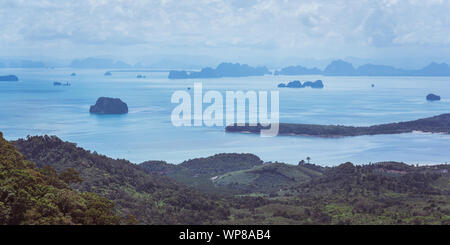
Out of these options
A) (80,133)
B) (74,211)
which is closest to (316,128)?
(80,133)

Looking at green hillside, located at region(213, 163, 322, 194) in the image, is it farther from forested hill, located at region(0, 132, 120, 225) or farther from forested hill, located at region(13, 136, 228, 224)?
forested hill, located at region(0, 132, 120, 225)

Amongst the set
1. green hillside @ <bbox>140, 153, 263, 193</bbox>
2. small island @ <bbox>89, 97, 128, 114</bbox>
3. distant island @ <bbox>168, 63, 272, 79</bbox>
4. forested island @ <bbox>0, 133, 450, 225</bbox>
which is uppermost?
distant island @ <bbox>168, 63, 272, 79</bbox>

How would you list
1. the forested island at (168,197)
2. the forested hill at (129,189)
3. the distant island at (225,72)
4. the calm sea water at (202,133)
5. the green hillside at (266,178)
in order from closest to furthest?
the forested island at (168,197)
the forested hill at (129,189)
the green hillside at (266,178)
the calm sea water at (202,133)
the distant island at (225,72)

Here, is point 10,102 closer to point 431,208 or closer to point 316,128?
point 316,128

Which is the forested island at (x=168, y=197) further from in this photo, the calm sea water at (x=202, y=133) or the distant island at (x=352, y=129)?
the distant island at (x=352, y=129)

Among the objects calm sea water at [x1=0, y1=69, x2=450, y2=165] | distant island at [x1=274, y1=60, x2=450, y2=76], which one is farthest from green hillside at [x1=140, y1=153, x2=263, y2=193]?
distant island at [x1=274, y1=60, x2=450, y2=76]

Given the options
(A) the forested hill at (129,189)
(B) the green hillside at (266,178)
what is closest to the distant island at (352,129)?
(B) the green hillside at (266,178)
